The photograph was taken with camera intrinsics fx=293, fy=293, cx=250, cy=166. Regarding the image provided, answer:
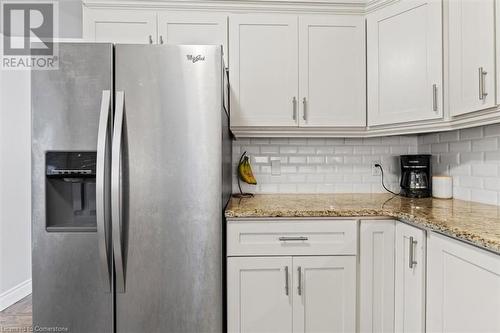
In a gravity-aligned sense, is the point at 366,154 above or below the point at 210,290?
above

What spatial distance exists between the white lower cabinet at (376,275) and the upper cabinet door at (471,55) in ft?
2.34

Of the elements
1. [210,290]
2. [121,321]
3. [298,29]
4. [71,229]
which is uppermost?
[298,29]

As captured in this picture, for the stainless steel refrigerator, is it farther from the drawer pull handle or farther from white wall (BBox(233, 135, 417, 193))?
white wall (BBox(233, 135, 417, 193))

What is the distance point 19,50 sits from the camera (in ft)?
9.20

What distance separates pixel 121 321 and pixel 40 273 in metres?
0.45

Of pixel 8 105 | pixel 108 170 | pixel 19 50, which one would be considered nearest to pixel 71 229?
pixel 108 170

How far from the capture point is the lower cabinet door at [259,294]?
60.7 inches

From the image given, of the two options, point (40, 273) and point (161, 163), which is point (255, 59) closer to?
point (161, 163)

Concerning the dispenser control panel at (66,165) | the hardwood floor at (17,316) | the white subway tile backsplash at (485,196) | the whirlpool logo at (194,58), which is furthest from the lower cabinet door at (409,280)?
the hardwood floor at (17,316)

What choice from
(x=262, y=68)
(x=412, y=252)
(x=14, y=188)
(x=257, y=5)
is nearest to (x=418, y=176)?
(x=412, y=252)

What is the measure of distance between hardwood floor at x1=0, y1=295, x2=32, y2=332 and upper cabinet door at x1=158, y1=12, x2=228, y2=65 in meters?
2.37

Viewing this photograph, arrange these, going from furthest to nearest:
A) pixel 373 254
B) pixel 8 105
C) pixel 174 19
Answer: pixel 8 105
pixel 174 19
pixel 373 254

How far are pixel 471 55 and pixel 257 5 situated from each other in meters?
1.29

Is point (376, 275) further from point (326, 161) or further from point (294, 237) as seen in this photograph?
point (326, 161)
